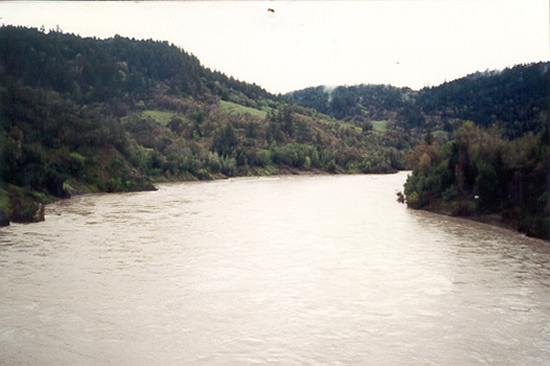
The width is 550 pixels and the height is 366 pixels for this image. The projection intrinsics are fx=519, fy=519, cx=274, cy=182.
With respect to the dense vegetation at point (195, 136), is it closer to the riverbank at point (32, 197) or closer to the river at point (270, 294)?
the riverbank at point (32, 197)

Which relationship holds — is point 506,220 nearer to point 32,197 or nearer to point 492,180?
point 492,180

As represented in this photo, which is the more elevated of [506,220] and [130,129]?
[130,129]

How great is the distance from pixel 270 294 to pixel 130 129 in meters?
93.7

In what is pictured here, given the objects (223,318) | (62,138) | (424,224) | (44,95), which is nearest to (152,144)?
(44,95)

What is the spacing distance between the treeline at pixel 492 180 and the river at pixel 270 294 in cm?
238

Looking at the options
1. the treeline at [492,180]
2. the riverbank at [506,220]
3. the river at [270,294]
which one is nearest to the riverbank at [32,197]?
the river at [270,294]

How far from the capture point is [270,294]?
63.5ft

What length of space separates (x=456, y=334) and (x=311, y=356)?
4753 mm

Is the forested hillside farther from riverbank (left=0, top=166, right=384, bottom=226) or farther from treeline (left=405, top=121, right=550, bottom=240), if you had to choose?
treeline (left=405, top=121, right=550, bottom=240)

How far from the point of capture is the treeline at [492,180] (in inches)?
1393

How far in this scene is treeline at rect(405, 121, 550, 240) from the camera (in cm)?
3538

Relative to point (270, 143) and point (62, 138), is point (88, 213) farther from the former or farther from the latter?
point (270, 143)

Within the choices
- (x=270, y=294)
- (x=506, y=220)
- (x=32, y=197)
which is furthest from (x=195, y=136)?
(x=270, y=294)

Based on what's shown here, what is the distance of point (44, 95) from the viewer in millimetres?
66625
